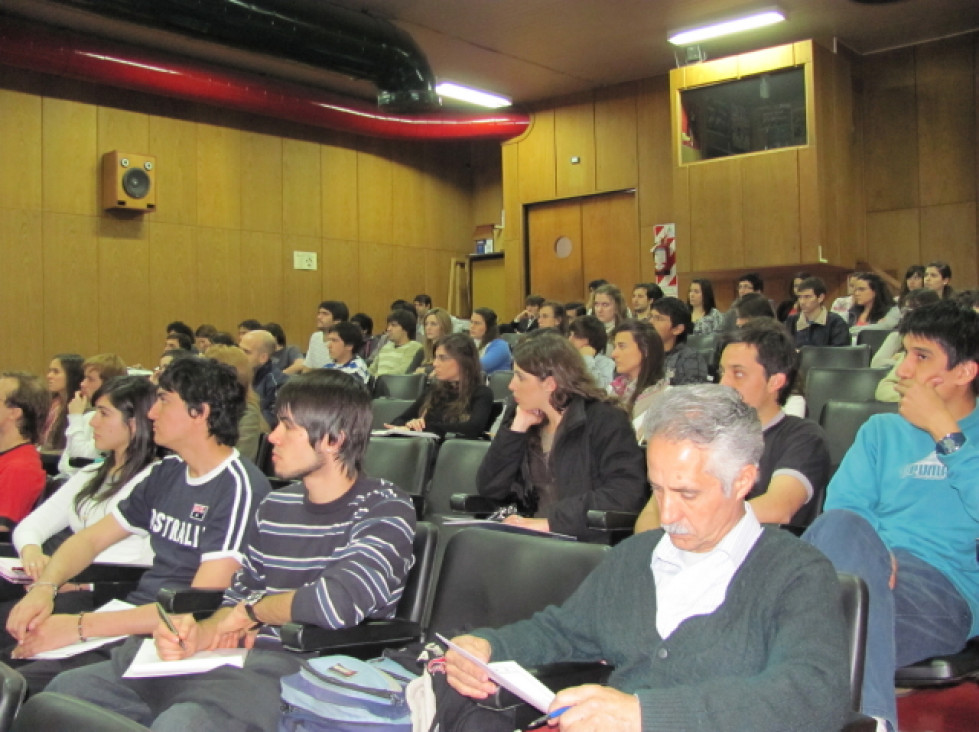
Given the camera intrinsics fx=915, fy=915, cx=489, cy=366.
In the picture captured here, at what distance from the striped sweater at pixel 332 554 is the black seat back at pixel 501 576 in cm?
11

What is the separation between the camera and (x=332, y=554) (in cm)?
200

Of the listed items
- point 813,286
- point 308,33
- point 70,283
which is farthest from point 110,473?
point 70,283

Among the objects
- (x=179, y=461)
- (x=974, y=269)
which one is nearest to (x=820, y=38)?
(x=974, y=269)

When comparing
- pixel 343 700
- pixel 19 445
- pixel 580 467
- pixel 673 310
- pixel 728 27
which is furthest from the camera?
pixel 728 27

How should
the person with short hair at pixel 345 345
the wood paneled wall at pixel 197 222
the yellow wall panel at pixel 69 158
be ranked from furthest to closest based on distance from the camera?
1. the yellow wall panel at pixel 69 158
2. the wood paneled wall at pixel 197 222
3. the person with short hair at pixel 345 345

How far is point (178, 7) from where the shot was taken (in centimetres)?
598

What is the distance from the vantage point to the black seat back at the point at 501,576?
1812mm

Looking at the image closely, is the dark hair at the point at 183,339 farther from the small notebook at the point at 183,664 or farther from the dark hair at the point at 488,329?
the small notebook at the point at 183,664

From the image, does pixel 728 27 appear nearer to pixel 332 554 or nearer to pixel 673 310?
pixel 673 310

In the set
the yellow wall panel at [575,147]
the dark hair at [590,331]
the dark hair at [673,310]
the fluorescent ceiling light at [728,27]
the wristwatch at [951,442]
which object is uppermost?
the fluorescent ceiling light at [728,27]

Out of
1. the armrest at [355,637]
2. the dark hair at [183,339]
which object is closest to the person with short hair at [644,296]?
the dark hair at [183,339]

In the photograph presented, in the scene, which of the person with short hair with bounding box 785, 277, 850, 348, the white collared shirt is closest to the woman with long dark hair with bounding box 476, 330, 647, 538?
the white collared shirt

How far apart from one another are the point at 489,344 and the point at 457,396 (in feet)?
6.06

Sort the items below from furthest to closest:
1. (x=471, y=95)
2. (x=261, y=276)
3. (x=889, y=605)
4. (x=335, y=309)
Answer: (x=471, y=95) < (x=261, y=276) < (x=335, y=309) < (x=889, y=605)
